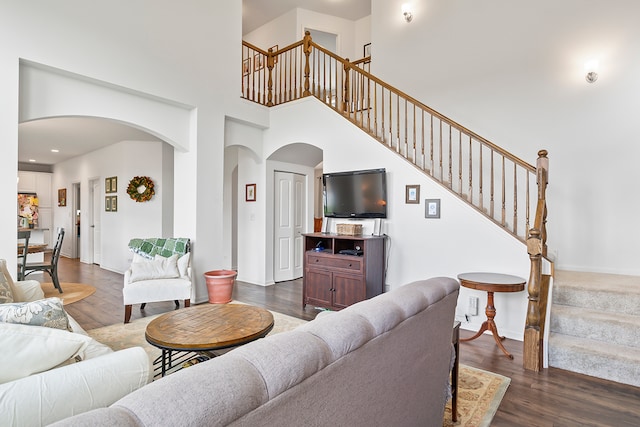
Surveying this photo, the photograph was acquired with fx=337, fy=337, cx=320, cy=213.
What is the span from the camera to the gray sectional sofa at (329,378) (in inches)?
24.3

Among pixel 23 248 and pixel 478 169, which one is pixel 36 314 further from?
pixel 478 169

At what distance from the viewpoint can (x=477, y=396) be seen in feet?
7.59

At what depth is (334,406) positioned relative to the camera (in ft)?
A: 3.16

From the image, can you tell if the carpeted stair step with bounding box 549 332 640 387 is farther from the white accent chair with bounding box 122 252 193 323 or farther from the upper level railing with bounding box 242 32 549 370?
the white accent chair with bounding box 122 252 193 323

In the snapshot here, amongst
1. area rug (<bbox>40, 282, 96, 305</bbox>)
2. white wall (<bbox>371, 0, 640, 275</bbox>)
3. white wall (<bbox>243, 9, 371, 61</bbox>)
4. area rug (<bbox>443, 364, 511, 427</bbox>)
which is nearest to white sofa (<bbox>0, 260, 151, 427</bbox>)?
area rug (<bbox>40, 282, 96, 305</bbox>)

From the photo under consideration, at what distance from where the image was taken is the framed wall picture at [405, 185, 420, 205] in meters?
4.07

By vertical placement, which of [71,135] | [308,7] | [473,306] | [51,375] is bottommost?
[473,306]

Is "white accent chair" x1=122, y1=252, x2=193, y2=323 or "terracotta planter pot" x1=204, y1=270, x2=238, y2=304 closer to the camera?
"white accent chair" x1=122, y1=252, x2=193, y2=323

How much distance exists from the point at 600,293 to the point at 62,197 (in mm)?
11710

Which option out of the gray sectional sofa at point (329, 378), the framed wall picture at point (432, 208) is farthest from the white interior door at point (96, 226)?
the gray sectional sofa at point (329, 378)

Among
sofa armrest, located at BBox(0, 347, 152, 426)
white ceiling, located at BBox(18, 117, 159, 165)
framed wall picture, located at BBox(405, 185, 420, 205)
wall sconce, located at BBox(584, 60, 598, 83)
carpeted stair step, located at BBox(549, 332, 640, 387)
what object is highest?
wall sconce, located at BBox(584, 60, 598, 83)

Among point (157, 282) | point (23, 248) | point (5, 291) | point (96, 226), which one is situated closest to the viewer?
point (5, 291)

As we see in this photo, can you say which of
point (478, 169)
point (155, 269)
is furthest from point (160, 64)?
point (478, 169)

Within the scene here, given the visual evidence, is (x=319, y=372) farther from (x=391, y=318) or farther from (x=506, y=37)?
(x=506, y=37)
